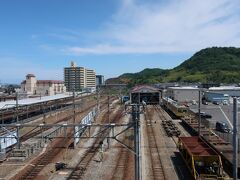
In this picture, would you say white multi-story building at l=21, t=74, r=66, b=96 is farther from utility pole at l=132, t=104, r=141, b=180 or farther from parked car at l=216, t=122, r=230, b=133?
utility pole at l=132, t=104, r=141, b=180

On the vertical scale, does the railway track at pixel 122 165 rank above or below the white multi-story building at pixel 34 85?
below

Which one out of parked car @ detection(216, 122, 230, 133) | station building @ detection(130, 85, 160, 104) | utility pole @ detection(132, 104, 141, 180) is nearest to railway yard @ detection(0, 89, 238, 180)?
utility pole @ detection(132, 104, 141, 180)

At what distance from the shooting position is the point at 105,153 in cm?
2659

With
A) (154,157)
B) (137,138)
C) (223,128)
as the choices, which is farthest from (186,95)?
(137,138)

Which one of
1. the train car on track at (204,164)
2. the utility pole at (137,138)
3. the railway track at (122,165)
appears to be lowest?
the railway track at (122,165)

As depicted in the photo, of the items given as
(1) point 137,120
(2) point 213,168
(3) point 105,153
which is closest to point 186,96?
(3) point 105,153

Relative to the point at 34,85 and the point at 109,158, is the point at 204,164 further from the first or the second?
the point at 34,85

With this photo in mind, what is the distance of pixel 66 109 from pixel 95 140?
116 ft

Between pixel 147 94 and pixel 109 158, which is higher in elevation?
pixel 147 94

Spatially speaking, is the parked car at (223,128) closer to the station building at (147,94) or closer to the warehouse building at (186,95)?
the station building at (147,94)

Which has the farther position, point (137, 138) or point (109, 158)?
point (109, 158)

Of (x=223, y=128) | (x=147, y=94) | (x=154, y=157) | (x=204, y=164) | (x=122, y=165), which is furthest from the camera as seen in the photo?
(x=147, y=94)

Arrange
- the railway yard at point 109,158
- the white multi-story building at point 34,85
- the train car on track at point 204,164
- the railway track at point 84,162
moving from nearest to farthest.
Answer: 1. the train car on track at point 204,164
2. the railway yard at point 109,158
3. the railway track at point 84,162
4. the white multi-story building at point 34,85

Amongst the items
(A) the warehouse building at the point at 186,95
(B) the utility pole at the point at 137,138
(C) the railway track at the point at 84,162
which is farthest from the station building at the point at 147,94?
(B) the utility pole at the point at 137,138
